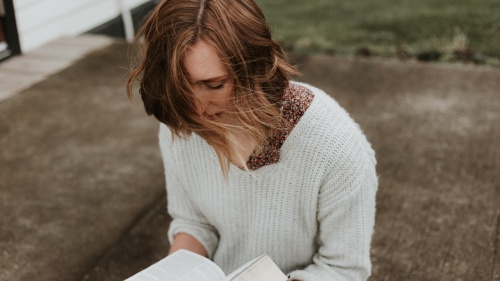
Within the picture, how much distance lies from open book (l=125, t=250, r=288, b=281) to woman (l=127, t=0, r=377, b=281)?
207mm

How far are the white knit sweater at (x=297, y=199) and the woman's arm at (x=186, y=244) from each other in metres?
0.01

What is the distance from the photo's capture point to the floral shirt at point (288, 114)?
147 centimetres

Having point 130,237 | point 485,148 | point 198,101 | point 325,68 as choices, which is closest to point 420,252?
point 485,148

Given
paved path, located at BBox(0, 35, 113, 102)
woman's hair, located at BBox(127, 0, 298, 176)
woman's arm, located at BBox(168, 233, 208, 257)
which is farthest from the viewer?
paved path, located at BBox(0, 35, 113, 102)

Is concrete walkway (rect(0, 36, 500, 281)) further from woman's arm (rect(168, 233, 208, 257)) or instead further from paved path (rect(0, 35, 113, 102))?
woman's arm (rect(168, 233, 208, 257))

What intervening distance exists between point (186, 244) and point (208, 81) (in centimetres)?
66

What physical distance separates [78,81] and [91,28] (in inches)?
50.0

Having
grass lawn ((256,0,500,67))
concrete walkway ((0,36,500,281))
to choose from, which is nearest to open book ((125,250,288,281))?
concrete walkway ((0,36,500,281))

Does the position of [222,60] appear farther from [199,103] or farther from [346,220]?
[346,220]

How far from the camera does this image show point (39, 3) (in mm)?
4676

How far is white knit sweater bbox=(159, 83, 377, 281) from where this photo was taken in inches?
58.2

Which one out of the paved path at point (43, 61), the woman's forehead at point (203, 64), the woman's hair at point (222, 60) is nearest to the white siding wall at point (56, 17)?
the paved path at point (43, 61)

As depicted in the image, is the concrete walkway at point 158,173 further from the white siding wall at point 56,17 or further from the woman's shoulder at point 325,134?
the woman's shoulder at point 325,134

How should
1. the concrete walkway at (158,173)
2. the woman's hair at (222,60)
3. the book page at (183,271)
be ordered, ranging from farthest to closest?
the concrete walkway at (158,173) < the book page at (183,271) < the woman's hair at (222,60)
